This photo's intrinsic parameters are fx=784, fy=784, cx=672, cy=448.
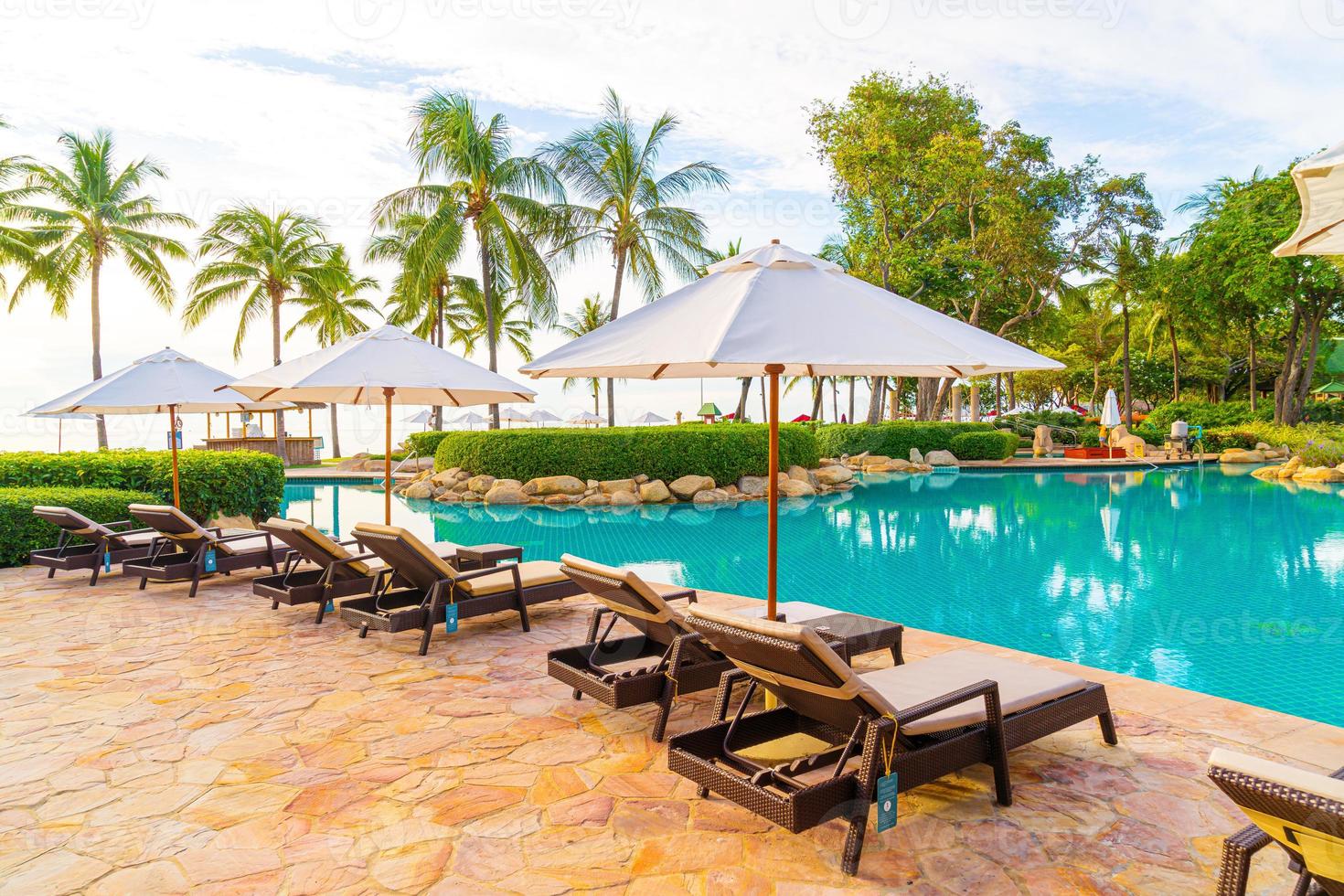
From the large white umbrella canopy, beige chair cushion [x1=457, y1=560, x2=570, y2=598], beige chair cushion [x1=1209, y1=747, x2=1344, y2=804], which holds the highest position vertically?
the large white umbrella canopy

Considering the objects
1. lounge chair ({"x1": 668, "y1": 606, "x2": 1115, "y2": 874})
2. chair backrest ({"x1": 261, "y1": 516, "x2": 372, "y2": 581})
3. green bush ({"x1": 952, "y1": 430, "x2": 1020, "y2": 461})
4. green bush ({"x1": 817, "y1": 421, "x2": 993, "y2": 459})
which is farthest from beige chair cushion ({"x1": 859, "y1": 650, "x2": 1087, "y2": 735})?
green bush ({"x1": 952, "y1": 430, "x2": 1020, "y2": 461})

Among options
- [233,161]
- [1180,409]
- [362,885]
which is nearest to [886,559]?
[362,885]

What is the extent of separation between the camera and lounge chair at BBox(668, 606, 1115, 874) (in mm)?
2678

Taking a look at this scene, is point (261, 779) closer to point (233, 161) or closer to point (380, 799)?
A: point (380, 799)

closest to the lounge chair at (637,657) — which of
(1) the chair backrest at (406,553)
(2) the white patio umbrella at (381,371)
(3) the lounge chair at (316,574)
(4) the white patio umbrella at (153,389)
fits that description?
(1) the chair backrest at (406,553)

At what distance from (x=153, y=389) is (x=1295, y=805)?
10421 millimetres

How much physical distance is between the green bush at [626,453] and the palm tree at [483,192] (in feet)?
22.4

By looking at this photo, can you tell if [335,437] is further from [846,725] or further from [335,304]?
[846,725]

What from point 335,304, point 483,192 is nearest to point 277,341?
point 335,304

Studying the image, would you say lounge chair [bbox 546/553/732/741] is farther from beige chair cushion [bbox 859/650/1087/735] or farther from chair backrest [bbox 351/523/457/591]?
chair backrest [bbox 351/523/457/591]

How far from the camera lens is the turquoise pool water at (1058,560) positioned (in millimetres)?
6230

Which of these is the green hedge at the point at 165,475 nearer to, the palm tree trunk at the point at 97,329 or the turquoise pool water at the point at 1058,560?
the turquoise pool water at the point at 1058,560

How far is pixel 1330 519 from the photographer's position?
12961mm

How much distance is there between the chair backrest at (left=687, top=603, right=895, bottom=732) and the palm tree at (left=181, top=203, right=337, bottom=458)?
29833 mm
